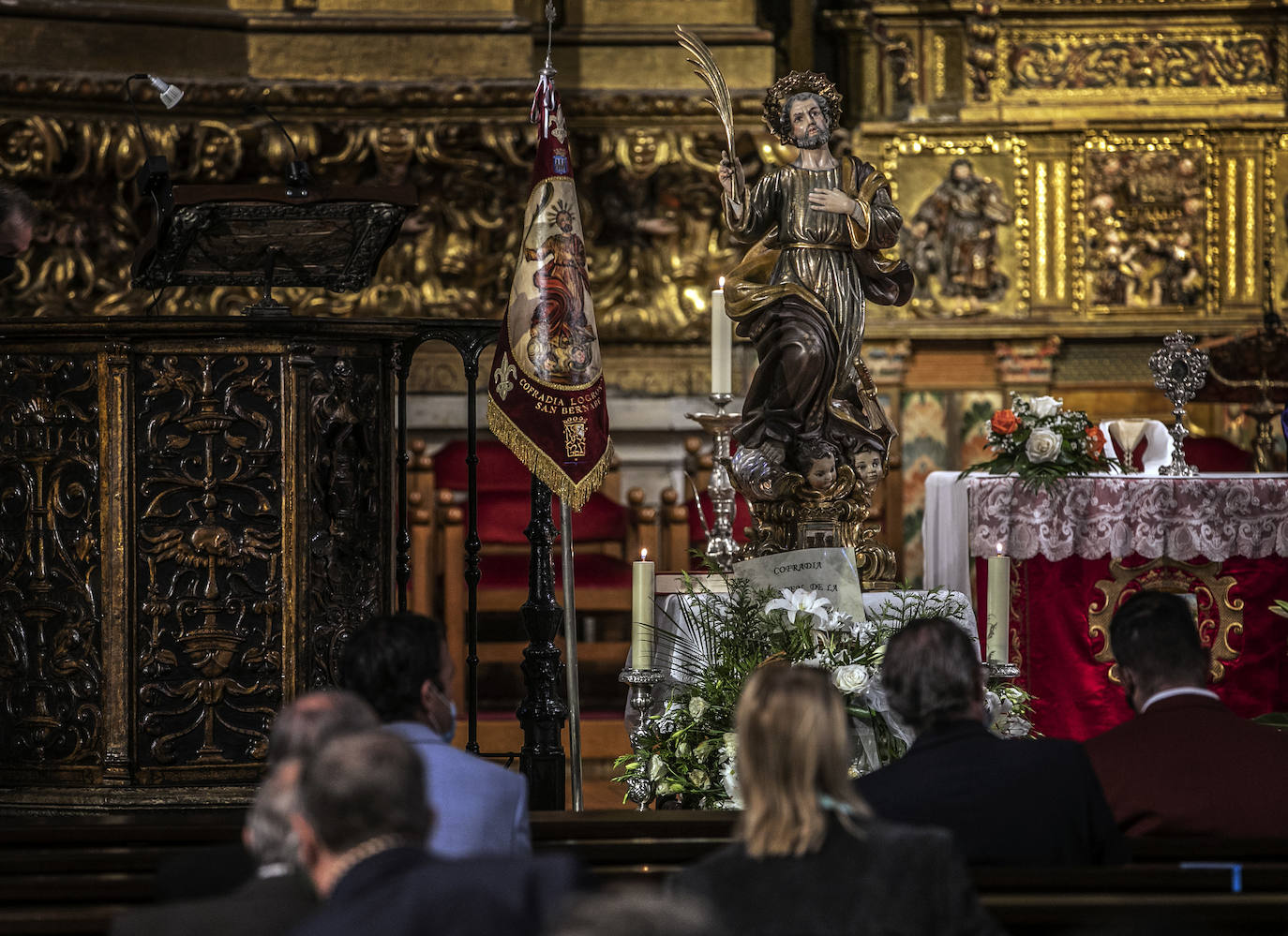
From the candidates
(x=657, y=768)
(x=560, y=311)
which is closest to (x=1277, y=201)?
(x=560, y=311)

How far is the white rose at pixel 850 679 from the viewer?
418cm

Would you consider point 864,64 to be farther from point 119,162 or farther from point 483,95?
point 119,162

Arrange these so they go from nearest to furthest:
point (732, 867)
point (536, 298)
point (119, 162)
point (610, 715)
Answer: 1. point (732, 867)
2. point (536, 298)
3. point (610, 715)
4. point (119, 162)

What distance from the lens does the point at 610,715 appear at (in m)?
7.25

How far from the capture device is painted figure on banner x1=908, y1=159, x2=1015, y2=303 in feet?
29.7

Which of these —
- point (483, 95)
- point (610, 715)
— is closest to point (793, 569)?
point (610, 715)

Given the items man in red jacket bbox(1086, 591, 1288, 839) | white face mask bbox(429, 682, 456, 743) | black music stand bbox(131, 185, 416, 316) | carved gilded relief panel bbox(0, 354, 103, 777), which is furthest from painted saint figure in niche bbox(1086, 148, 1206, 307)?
white face mask bbox(429, 682, 456, 743)

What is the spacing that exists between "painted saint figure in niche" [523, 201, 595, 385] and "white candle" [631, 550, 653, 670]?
0.89m

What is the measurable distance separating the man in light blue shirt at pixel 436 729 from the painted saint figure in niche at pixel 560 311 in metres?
2.14

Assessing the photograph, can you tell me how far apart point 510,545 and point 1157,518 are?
2856 millimetres

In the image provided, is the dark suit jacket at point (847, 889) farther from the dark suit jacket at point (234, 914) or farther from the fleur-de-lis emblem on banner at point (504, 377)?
the fleur-de-lis emblem on banner at point (504, 377)

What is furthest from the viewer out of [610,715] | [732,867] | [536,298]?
[610,715]

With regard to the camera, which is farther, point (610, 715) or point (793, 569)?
point (610, 715)

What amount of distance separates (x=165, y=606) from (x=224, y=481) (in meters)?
0.34
